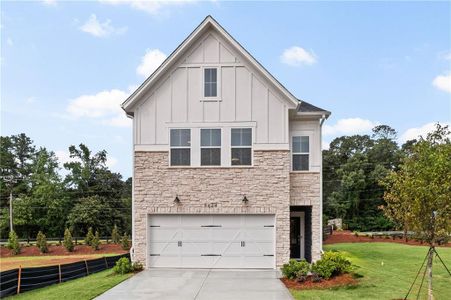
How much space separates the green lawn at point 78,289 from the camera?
10.9 meters

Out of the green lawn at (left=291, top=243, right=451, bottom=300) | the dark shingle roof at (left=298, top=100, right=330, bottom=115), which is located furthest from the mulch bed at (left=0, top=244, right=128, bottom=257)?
the green lawn at (left=291, top=243, right=451, bottom=300)

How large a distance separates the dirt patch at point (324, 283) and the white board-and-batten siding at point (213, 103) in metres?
5.32

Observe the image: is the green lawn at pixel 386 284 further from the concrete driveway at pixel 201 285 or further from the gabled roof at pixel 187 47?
the gabled roof at pixel 187 47

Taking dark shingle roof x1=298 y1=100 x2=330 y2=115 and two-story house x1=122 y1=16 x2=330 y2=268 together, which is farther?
dark shingle roof x1=298 y1=100 x2=330 y2=115

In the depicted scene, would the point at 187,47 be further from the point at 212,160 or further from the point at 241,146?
the point at 212,160

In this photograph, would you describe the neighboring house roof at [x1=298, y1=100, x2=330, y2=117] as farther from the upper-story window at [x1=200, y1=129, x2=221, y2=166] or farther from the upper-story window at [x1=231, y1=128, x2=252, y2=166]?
the upper-story window at [x1=200, y1=129, x2=221, y2=166]

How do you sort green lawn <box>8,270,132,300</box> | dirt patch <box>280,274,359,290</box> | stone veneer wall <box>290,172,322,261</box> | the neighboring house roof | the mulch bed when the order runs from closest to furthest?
green lawn <box>8,270,132,300</box> → dirt patch <box>280,274,359,290</box> → stone veneer wall <box>290,172,322,261</box> → the neighboring house roof → the mulch bed

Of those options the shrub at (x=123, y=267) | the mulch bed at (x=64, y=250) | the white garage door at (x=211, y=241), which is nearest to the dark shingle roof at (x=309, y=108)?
the white garage door at (x=211, y=241)

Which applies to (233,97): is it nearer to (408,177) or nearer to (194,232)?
(194,232)

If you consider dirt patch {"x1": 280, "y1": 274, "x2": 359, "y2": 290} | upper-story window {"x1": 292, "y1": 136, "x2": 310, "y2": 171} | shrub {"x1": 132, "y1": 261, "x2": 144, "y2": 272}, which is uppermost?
upper-story window {"x1": 292, "y1": 136, "x2": 310, "y2": 171}

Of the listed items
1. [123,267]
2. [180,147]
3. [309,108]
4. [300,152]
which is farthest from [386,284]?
[123,267]

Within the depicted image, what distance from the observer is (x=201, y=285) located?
12.2 metres

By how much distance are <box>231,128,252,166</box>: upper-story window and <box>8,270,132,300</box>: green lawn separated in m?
5.96

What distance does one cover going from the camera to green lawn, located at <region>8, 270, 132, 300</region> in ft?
35.9
